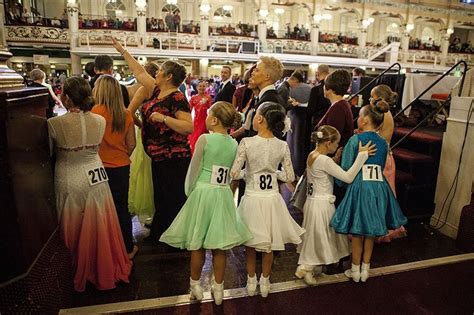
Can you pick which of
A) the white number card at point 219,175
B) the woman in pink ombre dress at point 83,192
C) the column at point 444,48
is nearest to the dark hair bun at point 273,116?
the white number card at point 219,175

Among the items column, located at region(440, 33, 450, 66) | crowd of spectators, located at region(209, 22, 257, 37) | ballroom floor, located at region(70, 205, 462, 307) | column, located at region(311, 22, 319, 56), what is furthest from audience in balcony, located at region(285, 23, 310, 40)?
ballroom floor, located at region(70, 205, 462, 307)

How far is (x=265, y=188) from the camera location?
7.59 ft

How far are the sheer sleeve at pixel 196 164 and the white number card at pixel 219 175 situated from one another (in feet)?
0.34

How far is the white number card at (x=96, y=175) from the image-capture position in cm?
231

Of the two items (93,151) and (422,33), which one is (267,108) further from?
(422,33)

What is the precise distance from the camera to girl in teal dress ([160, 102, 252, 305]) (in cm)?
219

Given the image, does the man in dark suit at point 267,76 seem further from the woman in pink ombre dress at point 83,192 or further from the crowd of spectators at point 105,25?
the crowd of spectators at point 105,25

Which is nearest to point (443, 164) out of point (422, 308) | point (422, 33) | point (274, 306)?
point (422, 308)

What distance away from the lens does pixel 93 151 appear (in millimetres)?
2334

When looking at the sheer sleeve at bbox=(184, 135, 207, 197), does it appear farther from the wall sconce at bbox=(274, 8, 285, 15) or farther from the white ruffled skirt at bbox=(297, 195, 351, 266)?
the wall sconce at bbox=(274, 8, 285, 15)

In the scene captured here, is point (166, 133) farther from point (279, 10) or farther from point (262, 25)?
point (279, 10)

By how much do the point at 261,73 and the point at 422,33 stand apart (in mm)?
28473

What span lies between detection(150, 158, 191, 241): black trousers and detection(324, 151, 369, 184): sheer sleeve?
1.21 m

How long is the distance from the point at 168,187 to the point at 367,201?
5.41 ft
